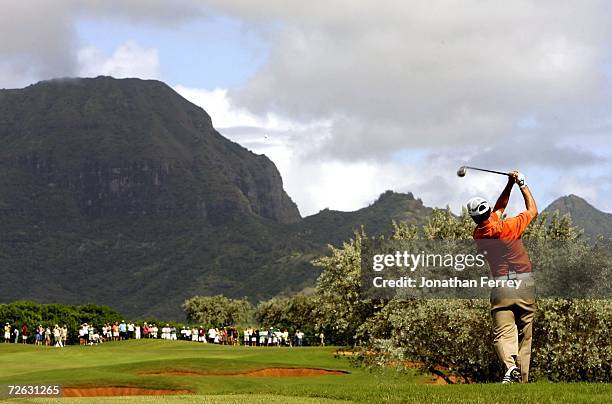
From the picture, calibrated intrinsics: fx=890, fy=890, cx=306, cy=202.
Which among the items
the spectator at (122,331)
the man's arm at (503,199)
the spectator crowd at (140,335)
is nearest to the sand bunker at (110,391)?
the man's arm at (503,199)

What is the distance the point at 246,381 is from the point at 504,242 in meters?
20.4

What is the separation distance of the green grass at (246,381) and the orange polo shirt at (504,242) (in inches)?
91.3

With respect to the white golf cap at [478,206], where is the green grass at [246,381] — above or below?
below

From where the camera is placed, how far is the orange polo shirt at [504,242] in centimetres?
1730

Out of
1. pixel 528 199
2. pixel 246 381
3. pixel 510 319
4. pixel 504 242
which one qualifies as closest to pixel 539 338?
pixel 510 319

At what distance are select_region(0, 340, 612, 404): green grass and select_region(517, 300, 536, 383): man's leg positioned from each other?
1.57 ft

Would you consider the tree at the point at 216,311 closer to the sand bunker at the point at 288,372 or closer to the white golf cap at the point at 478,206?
the sand bunker at the point at 288,372

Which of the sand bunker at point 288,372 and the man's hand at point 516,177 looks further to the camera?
the sand bunker at point 288,372

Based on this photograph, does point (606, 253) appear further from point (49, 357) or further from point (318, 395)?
point (49, 357)

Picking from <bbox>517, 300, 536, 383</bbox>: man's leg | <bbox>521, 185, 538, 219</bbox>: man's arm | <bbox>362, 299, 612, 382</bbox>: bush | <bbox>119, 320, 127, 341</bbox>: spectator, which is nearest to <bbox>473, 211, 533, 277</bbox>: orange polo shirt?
<bbox>521, 185, 538, 219</bbox>: man's arm

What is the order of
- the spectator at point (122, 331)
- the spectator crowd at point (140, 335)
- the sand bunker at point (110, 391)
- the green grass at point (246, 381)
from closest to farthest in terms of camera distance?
the green grass at point (246, 381) → the sand bunker at point (110, 391) → the spectator crowd at point (140, 335) → the spectator at point (122, 331)

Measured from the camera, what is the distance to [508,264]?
17500 millimetres

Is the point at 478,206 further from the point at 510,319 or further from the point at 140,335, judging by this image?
the point at 140,335

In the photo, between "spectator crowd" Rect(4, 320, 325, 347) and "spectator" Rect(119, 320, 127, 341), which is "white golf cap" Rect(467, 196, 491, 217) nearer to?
"spectator crowd" Rect(4, 320, 325, 347)
